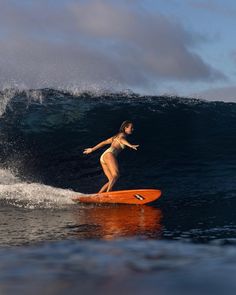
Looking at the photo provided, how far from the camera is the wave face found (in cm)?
1029

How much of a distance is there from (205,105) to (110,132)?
14.2ft

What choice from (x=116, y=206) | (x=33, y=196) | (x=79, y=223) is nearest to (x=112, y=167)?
(x=116, y=206)

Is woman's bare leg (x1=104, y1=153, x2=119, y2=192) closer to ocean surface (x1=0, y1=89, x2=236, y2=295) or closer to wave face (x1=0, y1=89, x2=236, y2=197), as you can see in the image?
ocean surface (x1=0, y1=89, x2=236, y2=295)

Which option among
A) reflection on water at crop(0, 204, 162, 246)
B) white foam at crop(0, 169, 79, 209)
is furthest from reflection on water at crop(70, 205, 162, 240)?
white foam at crop(0, 169, 79, 209)

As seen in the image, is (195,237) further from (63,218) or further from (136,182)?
(136,182)

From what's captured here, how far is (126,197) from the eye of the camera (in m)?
8.10

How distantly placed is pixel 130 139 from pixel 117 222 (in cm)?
704

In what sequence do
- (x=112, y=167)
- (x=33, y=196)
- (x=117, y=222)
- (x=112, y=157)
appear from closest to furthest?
(x=117, y=222) < (x=33, y=196) < (x=112, y=167) < (x=112, y=157)

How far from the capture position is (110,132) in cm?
1370

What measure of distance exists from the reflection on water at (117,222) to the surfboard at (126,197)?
27 cm

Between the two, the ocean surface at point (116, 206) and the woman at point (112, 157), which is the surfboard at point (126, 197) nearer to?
the ocean surface at point (116, 206)

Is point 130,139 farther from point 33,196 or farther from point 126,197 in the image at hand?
point 33,196

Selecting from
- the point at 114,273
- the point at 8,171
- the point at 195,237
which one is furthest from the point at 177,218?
the point at 8,171

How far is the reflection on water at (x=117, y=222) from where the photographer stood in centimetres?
525
